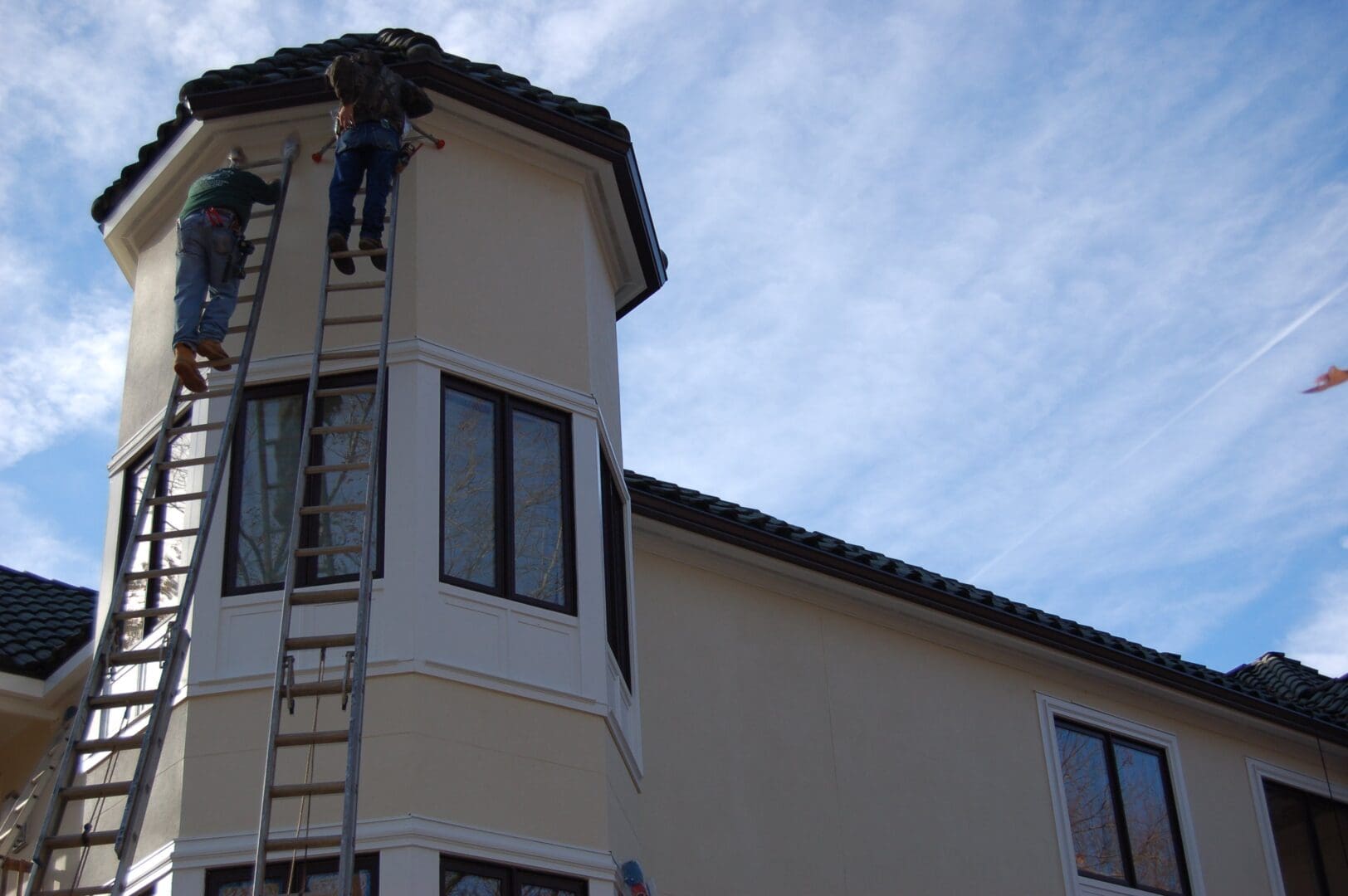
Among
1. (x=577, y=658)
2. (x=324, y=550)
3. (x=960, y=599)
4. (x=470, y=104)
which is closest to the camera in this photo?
(x=324, y=550)

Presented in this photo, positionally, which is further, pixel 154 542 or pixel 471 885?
pixel 154 542

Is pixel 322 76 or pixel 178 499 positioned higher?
pixel 322 76

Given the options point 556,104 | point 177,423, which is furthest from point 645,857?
point 556,104

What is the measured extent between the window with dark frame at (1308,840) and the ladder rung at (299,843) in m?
11.7

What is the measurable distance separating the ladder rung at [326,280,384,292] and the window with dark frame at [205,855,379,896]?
3.64 m

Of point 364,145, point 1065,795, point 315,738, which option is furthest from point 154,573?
point 1065,795

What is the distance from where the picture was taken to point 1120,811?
656 inches

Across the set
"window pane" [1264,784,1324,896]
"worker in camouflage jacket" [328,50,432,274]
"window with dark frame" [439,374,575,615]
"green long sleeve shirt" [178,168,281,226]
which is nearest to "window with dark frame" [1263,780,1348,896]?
"window pane" [1264,784,1324,896]

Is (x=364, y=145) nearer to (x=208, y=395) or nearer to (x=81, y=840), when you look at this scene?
(x=208, y=395)

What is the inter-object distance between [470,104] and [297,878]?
18.5 ft

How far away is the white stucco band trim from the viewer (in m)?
9.73

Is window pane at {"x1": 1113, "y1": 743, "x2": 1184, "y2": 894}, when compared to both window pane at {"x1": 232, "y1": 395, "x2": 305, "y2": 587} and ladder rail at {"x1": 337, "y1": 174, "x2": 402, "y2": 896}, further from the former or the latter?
window pane at {"x1": 232, "y1": 395, "x2": 305, "y2": 587}

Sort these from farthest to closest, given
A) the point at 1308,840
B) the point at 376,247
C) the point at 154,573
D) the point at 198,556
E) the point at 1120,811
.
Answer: the point at 1308,840
the point at 1120,811
the point at 376,247
the point at 154,573
the point at 198,556

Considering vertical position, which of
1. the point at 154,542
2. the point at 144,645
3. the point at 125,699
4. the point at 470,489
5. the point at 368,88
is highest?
the point at 368,88
